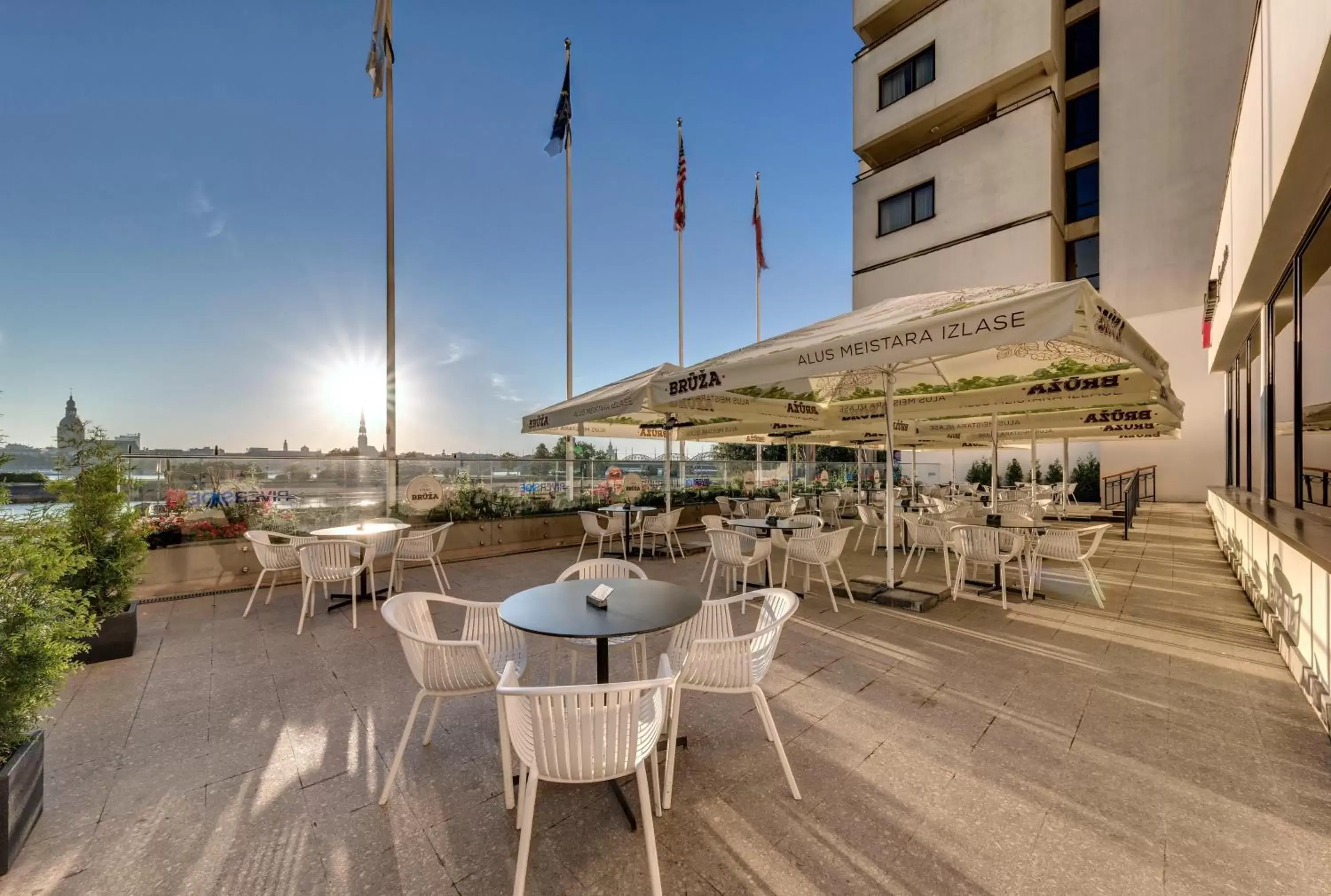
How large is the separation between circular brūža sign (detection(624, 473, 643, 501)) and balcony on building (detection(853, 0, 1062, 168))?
1633 cm

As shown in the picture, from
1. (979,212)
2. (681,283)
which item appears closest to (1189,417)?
(979,212)

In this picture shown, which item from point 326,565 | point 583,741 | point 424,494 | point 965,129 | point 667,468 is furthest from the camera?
point 965,129

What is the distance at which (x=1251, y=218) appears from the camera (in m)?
4.74

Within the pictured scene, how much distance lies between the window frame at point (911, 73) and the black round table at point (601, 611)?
834 inches

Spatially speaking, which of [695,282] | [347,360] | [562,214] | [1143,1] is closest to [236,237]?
[347,360]

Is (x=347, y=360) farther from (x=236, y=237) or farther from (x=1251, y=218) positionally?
(x=1251, y=218)

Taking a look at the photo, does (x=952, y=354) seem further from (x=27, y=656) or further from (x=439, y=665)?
(x=27, y=656)

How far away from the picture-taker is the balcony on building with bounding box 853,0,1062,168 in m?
15.2

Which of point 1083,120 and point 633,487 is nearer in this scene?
point 633,487

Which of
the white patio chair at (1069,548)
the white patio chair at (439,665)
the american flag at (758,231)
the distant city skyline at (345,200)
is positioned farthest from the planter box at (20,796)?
the american flag at (758,231)

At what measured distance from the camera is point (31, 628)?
205 centimetres

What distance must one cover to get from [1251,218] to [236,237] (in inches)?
667

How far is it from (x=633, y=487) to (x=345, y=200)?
27.5 ft

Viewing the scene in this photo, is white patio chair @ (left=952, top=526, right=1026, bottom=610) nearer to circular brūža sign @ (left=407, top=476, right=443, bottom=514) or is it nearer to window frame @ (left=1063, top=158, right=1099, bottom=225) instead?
circular brūža sign @ (left=407, top=476, right=443, bottom=514)
